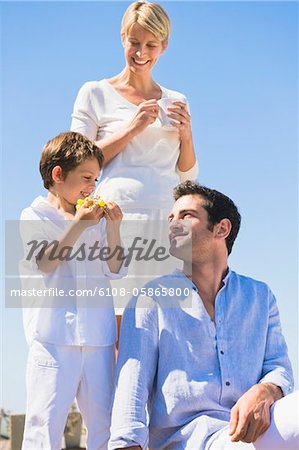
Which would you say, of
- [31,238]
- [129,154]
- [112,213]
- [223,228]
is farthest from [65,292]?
[129,154]

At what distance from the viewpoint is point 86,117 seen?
4.22 metres

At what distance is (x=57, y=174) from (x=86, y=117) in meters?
0.65

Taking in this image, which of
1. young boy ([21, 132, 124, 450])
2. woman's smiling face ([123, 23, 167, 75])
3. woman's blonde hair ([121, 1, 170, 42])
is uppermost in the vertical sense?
woman's blonde hair ([121, 1, 170, 42])

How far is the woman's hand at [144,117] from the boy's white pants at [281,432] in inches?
66.6

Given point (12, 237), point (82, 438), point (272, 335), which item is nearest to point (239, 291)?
point (272, 335)

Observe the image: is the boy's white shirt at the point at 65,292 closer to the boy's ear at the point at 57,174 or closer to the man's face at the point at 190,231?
the boy's ear at the point at 57,174

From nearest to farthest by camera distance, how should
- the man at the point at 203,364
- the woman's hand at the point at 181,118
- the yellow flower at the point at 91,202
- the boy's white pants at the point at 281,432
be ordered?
the boy's white pants at the point at 281,432 → the man at the point at 203,364 → the yellow flower at the point at 91,202 → the woman's hand at the point at 181,118

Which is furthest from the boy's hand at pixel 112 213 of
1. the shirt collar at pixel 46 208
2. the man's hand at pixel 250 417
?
the man's hand at pixel 250 417

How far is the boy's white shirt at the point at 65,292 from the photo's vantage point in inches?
133

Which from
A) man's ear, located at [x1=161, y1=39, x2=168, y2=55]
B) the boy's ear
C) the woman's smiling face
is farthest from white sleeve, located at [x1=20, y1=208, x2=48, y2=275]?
man's ear, located at [x1=161, y1=39, x2=168, y2=55]

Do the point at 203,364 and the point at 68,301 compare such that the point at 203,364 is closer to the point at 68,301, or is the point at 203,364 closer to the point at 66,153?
the point at 68,301

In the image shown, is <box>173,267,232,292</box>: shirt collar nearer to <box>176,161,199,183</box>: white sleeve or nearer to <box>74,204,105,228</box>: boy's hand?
<box>74,204,105,228</box>: boy's hand

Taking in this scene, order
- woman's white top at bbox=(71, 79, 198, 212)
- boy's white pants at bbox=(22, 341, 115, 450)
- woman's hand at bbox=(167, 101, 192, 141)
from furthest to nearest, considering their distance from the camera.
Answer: woman's hand at bbox=(167, 101, 192, 141) < woman's white top at bbox=(71, 79, 198, 212) < boy's white pants at bbox=(22, 341, 115, 450)

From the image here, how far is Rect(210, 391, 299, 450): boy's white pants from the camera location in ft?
9.15
